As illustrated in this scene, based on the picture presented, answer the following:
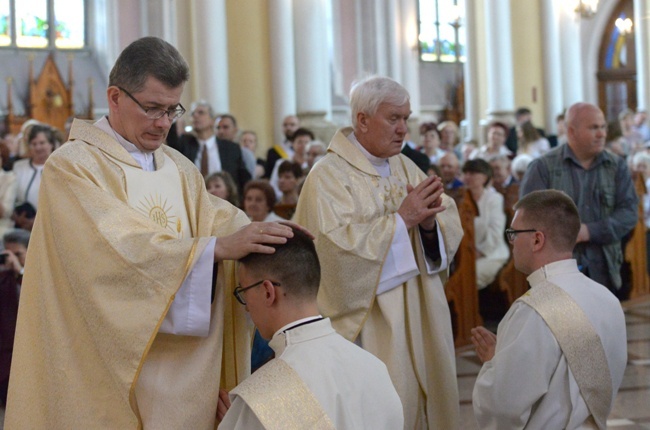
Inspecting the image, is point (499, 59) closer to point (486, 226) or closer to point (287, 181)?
point (486, 226)

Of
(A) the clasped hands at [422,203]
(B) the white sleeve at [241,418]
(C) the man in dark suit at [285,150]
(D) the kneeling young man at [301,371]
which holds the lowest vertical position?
(B) the white sleeve at [241,418]

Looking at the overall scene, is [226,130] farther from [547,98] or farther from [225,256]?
[547,98]

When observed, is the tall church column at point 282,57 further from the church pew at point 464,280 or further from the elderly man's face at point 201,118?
the church pew at point 464,280

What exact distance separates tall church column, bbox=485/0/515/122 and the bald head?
9.70m

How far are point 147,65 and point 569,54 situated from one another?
14331mm

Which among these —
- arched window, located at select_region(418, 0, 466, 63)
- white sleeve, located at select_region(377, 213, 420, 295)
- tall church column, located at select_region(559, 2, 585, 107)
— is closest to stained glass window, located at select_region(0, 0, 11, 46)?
arched window, located at select_region(418, 0, 466, 63)

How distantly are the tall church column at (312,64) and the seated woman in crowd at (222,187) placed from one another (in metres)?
5.19

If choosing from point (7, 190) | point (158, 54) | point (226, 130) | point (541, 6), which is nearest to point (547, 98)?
point (541, 6)

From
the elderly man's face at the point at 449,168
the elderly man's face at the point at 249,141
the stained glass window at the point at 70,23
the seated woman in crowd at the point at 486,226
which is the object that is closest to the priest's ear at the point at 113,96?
Answer: the seated woman in crowd at the point at 486,226

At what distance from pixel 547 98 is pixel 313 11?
5.53 m

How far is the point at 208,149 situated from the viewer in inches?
317

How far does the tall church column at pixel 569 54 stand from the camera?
52.6ft

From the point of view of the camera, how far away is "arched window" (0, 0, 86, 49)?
71.5 feet

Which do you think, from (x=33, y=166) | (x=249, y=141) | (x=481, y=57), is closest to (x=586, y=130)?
(x=33, y=166)
